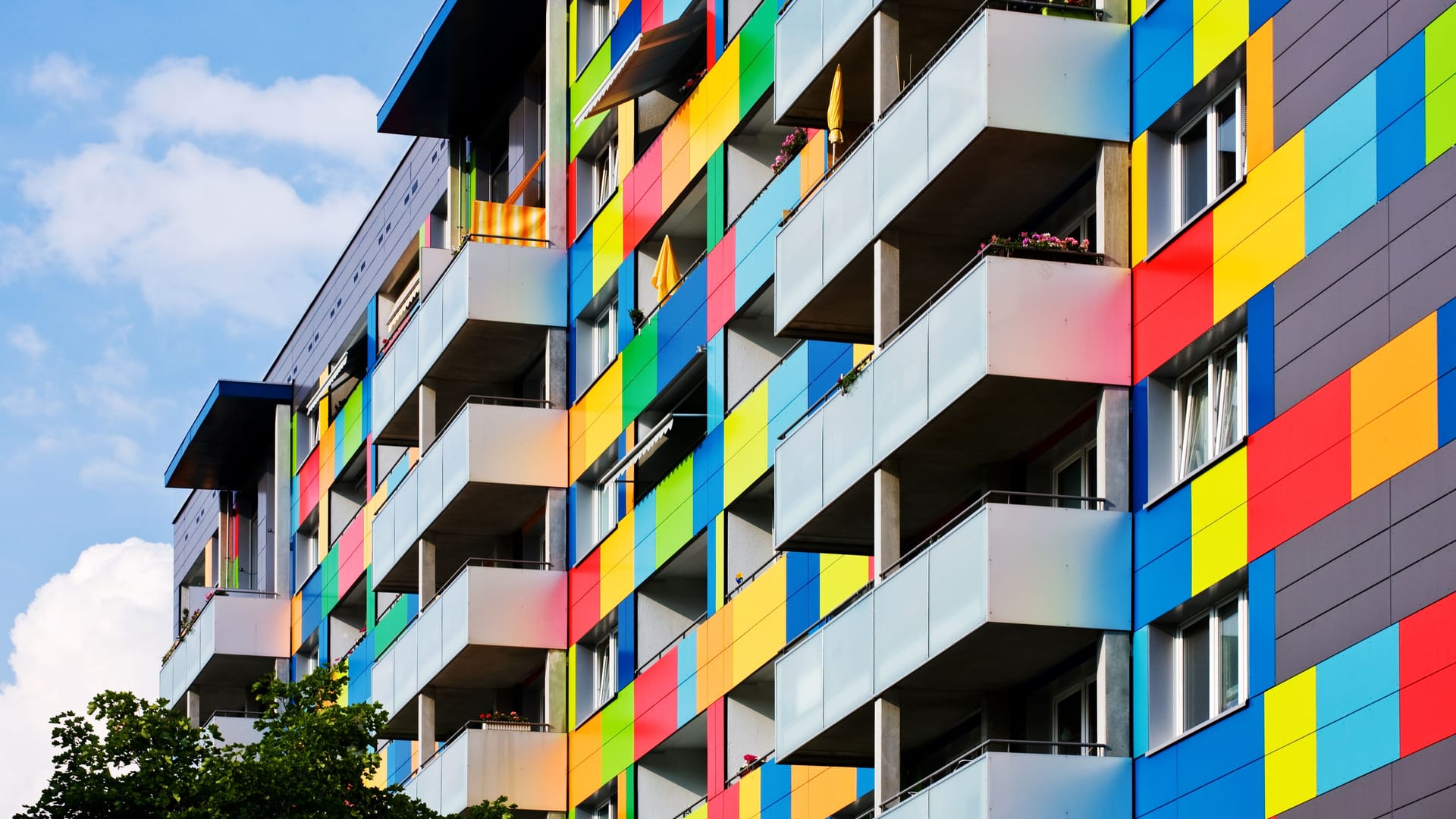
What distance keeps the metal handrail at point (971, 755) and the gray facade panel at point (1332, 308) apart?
178 inches

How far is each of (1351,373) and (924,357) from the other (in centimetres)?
678

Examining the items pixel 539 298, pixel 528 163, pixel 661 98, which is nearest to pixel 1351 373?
pixel 661 98

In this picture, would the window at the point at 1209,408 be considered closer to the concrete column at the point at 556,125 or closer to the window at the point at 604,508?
the window at the point at 604,508

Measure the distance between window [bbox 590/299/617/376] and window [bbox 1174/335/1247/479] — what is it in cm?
1938

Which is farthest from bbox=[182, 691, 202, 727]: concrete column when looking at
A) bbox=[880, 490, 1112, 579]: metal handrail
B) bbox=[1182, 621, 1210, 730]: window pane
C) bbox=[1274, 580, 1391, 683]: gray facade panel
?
bbox=[1274, 580, 1391, 683]: gray facade panel

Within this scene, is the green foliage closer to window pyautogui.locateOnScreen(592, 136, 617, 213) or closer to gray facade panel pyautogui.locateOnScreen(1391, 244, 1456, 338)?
window pyautogui.locateOnScreen(592, 136, 617, 213)

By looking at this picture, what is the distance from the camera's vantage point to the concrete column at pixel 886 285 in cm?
3244

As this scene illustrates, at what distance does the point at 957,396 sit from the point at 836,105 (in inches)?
270

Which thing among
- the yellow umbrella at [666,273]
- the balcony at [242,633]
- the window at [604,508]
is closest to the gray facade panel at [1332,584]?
the yellow umbrella at [666,273]

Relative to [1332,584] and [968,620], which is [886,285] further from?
[1332,584]

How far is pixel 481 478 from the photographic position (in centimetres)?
4716

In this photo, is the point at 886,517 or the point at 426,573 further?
the point at 426,573

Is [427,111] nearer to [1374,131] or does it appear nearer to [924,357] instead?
[924,357]

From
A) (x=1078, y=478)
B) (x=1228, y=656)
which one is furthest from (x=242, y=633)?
(x=1228, y=656)
